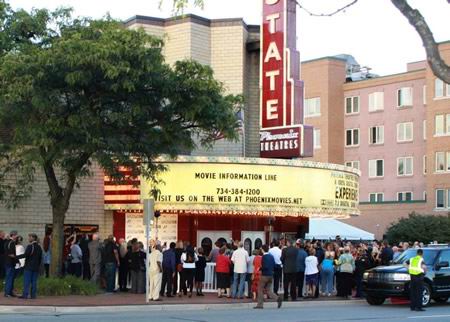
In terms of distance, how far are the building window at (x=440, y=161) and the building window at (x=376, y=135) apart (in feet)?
19.0

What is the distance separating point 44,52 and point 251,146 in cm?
Answer: 1502

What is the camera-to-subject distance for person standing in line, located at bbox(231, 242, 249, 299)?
2384 centimetres

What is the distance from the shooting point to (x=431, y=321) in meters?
17.9

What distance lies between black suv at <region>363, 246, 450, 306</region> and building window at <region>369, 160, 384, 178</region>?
41365 mm

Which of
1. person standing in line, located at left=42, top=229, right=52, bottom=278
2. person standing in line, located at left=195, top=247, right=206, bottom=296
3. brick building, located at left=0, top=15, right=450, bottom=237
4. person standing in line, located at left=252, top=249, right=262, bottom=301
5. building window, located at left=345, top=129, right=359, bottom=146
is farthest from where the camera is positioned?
building window, located at left=345, top=129, right=359, bottom=146

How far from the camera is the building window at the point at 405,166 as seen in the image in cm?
6266

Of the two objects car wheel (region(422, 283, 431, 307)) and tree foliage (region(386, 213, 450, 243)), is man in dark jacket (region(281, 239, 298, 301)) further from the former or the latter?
tree foliage (region(386, 213, 450, 243))

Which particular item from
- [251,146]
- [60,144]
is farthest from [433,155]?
[60,144]

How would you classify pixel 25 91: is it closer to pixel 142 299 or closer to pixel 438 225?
pixel 142 299

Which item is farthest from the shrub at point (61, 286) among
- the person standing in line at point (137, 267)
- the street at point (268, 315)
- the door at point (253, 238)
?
the door at point (253, 238)

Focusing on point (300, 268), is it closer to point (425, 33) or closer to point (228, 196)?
point (228, 196)

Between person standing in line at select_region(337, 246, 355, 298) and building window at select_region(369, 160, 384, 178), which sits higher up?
building window at select_region(369, 160, 384, 178)

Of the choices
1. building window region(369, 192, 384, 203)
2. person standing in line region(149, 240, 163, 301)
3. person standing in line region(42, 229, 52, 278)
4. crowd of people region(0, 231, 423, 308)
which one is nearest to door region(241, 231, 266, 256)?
crowd of people region(0, 231, 423, 308)

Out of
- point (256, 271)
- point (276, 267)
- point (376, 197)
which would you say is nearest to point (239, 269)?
point (256, 271)
